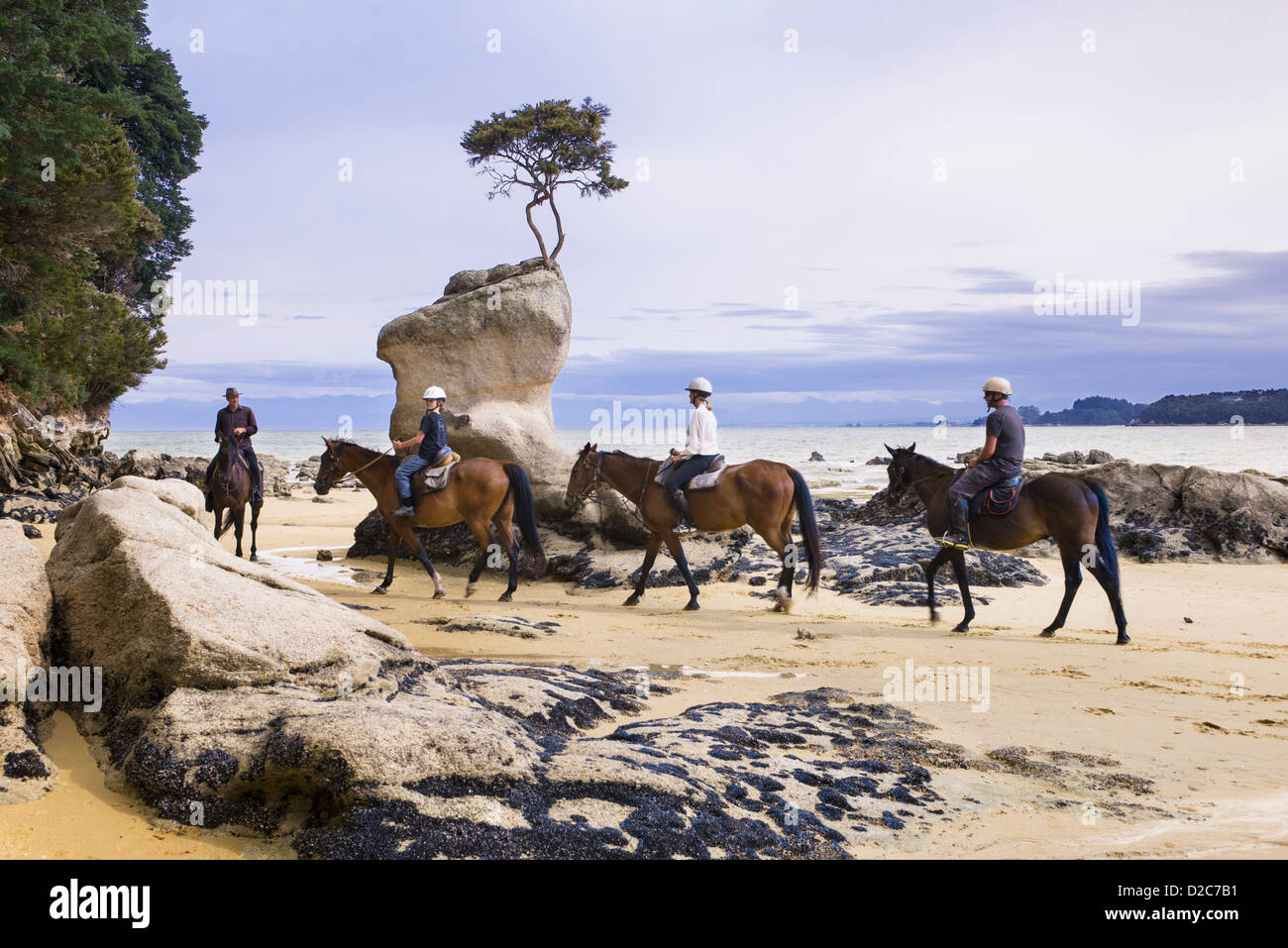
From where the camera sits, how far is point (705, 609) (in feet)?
40.1

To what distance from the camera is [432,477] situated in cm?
1273

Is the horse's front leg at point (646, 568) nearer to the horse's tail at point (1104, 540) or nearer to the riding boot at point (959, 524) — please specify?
the riding boot at point (959, 524)

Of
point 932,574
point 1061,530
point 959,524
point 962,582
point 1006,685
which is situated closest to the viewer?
point 1006,685

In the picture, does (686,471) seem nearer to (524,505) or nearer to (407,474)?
(524,505)

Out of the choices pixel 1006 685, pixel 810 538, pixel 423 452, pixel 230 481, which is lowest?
pixel 1006 685

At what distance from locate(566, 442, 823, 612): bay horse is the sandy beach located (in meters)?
0.54

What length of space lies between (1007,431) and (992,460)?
43cm

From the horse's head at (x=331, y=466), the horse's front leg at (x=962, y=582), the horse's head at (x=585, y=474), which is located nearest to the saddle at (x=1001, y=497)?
the horse's front leg at (x=962, y=582)

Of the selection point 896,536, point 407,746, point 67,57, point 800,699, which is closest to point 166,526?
point 407,746

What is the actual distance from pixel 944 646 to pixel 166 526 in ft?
24.8

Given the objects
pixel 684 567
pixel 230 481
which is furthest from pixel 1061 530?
pixel 230 481

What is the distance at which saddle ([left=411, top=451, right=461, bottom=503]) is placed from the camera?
1273 cm
